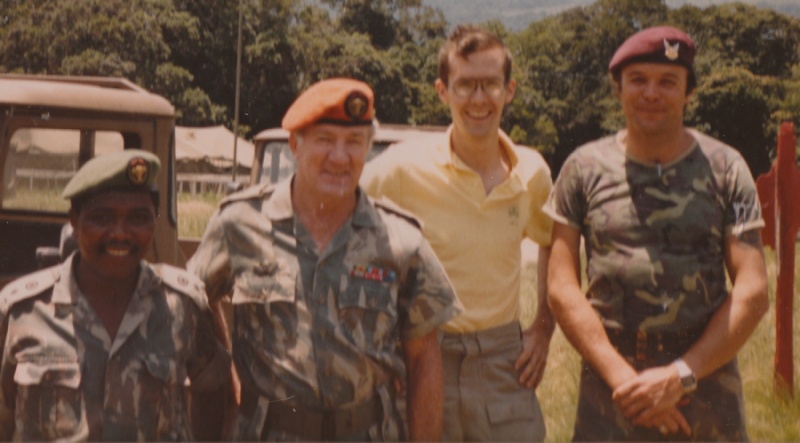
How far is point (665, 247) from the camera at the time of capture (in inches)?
109

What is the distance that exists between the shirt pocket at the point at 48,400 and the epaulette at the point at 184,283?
0.29 metres

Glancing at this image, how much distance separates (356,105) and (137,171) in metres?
0.53

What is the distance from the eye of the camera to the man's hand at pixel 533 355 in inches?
118

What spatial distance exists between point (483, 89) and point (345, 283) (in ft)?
2.78

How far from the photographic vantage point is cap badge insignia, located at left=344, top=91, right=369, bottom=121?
2.38 meters

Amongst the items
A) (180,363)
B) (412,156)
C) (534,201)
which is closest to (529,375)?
(534,201)

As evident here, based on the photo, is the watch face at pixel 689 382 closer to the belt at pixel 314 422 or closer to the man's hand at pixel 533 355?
the man's hand at pixel 533 355

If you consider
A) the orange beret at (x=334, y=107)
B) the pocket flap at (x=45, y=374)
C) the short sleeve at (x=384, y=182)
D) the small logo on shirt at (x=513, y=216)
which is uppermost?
the orange beret at (x=334, y=107)

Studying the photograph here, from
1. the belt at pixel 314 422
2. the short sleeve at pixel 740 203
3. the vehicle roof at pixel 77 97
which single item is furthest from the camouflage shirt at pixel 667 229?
the vehicle roof at pixel 77 97

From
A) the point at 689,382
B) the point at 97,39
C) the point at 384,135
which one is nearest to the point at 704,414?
the point at 689,382

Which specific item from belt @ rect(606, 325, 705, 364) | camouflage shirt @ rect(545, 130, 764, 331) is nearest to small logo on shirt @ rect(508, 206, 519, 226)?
camouflage shirt @ rect(545, 130, 764, 331)

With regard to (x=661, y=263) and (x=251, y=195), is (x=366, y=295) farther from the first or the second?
(x=661, y=263)

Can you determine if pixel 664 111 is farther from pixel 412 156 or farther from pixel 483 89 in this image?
pixel 412 156

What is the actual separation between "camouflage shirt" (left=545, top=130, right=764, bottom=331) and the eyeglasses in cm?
37
